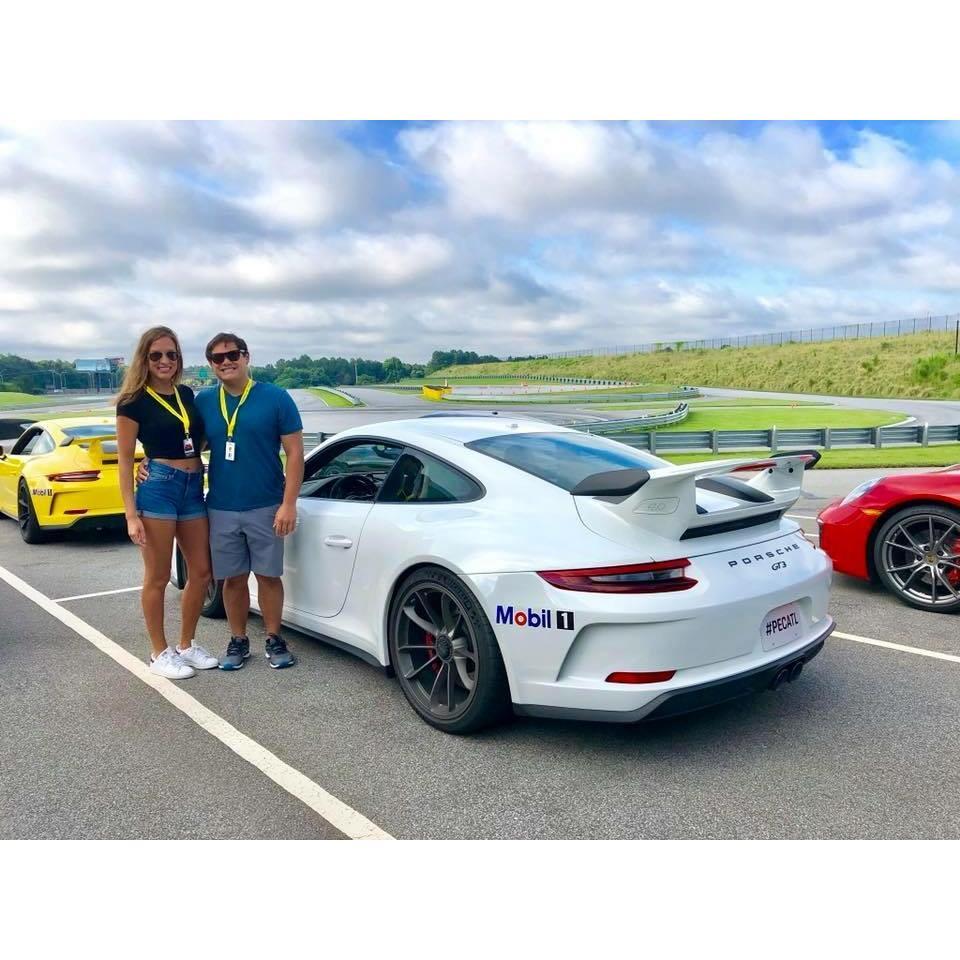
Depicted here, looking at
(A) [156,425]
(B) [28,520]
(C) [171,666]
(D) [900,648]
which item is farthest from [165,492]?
(B) [28,520]

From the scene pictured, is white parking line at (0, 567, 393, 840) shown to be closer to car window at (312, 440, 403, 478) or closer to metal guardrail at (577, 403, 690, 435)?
car window at (312, 440, 403, 478)

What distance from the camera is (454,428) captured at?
4203 millimetres

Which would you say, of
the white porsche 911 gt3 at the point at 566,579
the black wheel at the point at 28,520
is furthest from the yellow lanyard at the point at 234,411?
the black wheel at the point at 28,520

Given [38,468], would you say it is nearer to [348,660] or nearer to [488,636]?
[348,660]

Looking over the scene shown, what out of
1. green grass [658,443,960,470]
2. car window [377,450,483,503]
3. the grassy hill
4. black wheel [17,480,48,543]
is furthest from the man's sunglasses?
the grassy hill

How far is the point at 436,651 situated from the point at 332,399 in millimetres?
51968

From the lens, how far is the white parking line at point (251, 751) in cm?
283

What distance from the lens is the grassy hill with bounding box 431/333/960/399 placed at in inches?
2411

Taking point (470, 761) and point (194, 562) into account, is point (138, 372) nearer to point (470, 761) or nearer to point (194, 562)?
point (194, 562)

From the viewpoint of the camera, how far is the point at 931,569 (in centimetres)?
548

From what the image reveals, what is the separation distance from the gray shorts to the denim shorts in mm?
183

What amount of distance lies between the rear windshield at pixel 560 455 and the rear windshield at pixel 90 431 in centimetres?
613

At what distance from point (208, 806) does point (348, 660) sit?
1.64 meters

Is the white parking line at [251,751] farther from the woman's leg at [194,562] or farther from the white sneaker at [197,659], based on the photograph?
the woman's leg at [194,562]
